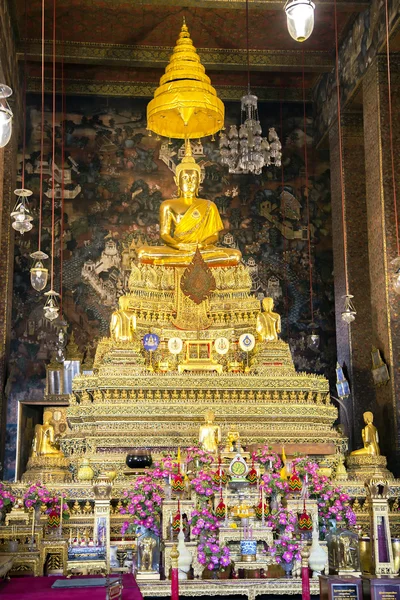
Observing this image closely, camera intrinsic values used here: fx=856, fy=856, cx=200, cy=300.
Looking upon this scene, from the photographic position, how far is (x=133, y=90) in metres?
14.6

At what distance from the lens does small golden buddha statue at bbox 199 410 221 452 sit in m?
8.13

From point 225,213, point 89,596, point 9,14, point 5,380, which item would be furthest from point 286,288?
point 89,596

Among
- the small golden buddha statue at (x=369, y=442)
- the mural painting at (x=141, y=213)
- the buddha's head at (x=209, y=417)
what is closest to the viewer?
the buddha's head at (x=209, y=417)

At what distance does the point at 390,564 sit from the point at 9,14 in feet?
29.6

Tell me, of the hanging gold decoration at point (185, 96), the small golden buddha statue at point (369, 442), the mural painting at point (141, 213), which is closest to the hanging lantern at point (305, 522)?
the small golden buddha statue at point (369, 442)

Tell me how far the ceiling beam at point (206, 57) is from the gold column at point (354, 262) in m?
1.17

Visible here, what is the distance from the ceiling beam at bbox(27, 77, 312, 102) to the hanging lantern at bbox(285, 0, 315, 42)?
9.62 meters

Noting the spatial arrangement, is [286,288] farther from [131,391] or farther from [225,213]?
[131,391]

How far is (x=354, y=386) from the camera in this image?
1228 centimetres

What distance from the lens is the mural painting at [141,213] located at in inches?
543

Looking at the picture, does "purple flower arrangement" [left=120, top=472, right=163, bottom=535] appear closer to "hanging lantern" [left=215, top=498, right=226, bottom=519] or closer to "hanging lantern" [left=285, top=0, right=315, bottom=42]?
"hanging lantern" [left=215, top=498, right=226, bottom=519]

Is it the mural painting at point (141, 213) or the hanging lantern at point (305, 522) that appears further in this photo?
the mural painting at point (141, 213)

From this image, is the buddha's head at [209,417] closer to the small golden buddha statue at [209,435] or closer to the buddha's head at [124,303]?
the small golden buddha statue at [209,435]

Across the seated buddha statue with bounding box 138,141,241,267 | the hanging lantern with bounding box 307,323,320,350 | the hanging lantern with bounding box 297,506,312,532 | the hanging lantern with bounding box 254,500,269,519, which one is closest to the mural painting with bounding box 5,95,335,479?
the hanging lantern with bounding box 307,323,320,350
